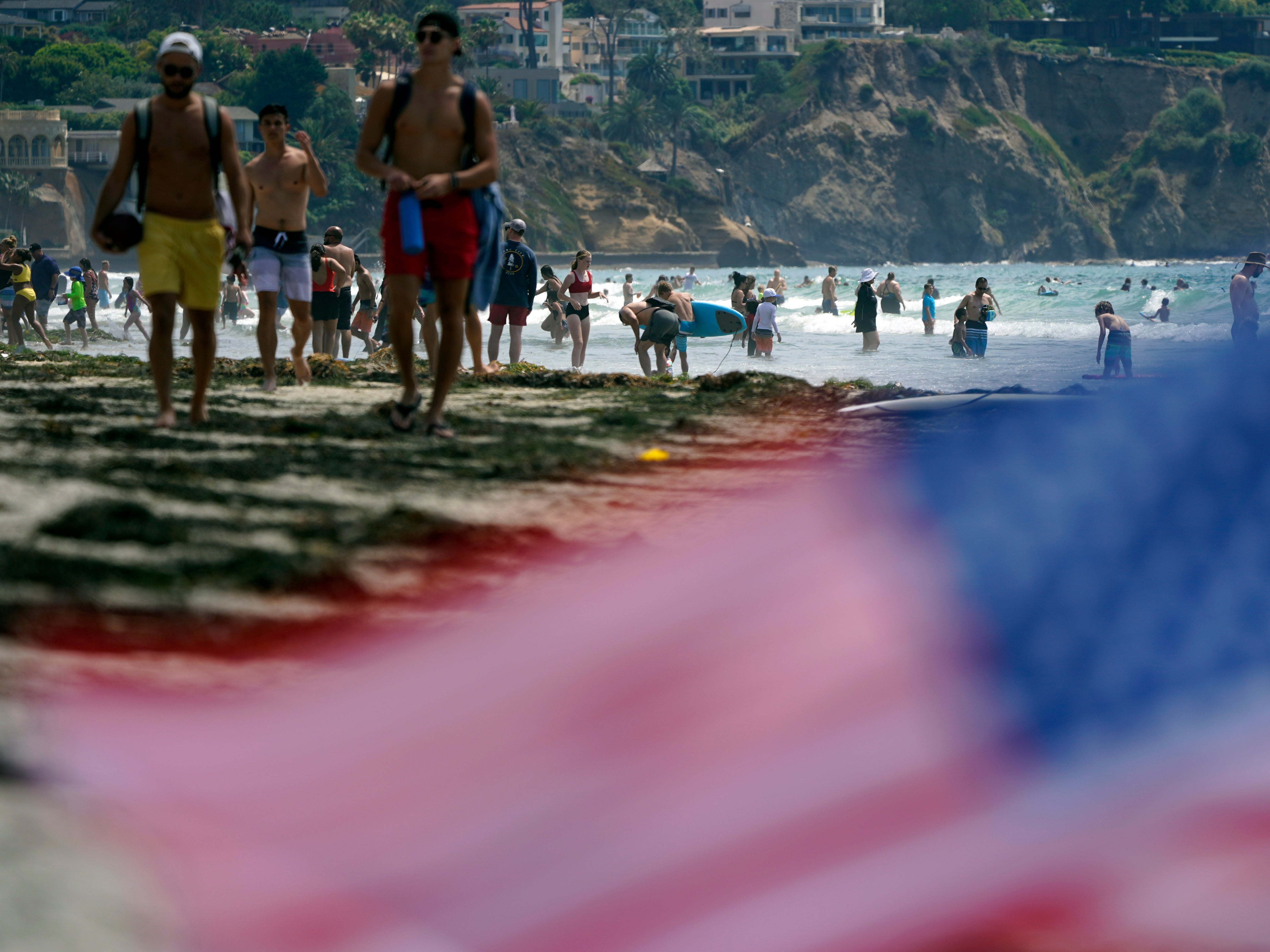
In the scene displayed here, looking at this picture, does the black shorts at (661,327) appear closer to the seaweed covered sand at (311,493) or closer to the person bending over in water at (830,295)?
the seaweed covered sand at (311,493)

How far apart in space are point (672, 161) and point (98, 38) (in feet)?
179

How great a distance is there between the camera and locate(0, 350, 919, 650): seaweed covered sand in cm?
339

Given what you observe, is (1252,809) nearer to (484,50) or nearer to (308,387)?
(308,387)

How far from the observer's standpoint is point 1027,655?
286 cm

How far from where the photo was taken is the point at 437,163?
546 centimetres

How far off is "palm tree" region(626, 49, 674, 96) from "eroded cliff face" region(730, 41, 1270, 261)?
10434 millimetres

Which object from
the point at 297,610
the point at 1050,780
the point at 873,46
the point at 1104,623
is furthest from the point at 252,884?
the point at 873,46

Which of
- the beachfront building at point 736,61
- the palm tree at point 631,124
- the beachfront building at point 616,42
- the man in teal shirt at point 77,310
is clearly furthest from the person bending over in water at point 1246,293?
the beachfront building at point 616,42

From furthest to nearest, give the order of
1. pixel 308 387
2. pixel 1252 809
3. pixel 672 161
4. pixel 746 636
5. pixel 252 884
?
1. pixel 672 161
2. pixel 308 387
3. pixel 746 636
4. pixel 1252 809
5. pixel 252 884

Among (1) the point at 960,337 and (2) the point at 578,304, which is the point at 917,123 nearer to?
(1) the point at 960,337

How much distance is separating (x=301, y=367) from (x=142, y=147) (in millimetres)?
2602

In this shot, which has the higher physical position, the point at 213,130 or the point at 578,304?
the point at 213,130

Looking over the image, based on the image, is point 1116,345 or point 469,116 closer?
point 469,116

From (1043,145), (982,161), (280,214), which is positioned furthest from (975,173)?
(280,214)
